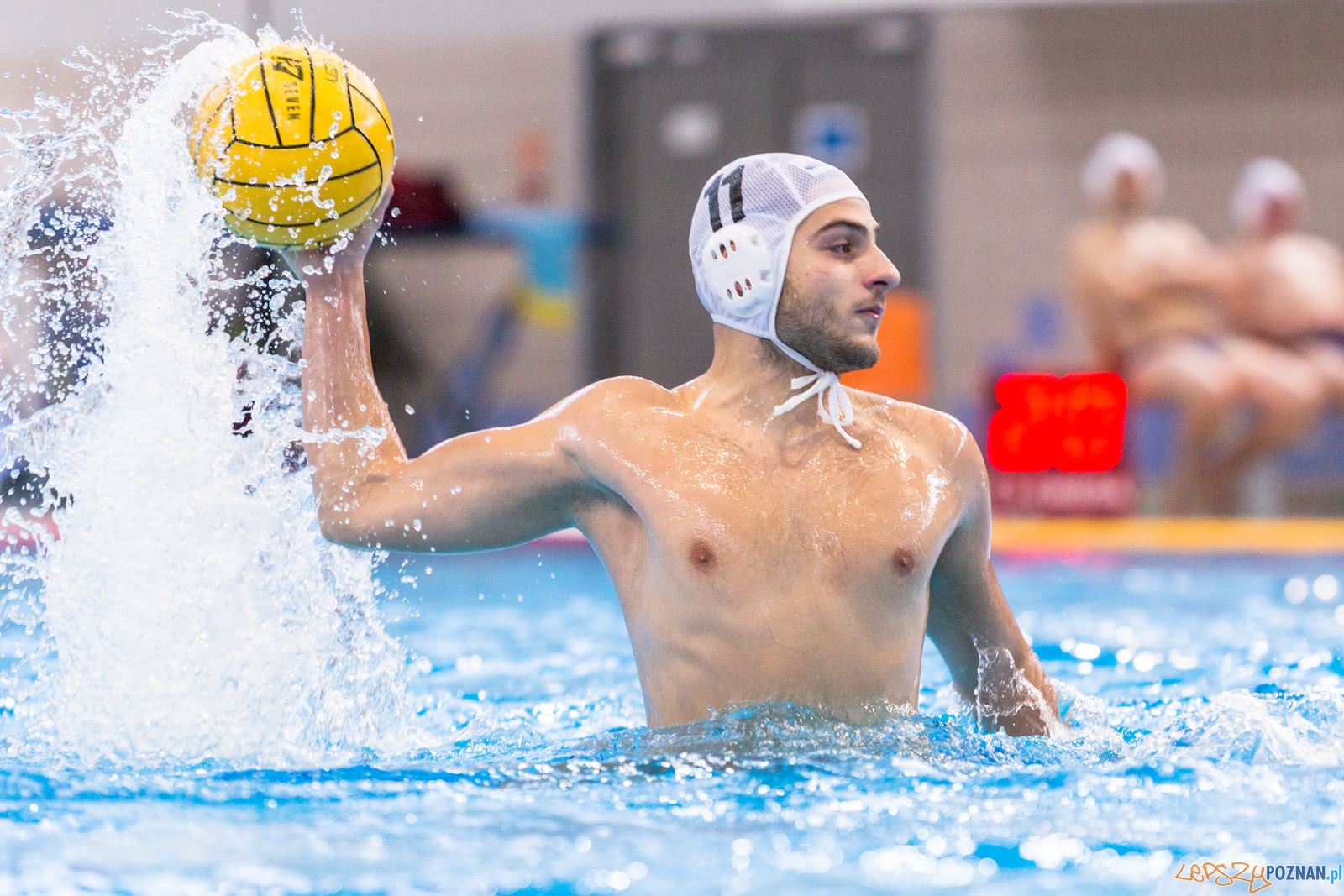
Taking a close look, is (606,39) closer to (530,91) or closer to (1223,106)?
(530,91)

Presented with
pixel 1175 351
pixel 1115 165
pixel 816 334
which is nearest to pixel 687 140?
pixel 1115 165

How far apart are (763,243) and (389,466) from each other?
68 centimetres

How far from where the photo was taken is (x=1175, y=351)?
7.95 metres

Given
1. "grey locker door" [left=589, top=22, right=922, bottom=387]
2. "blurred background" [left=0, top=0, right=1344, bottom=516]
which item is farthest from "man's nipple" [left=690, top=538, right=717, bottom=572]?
"grey locker door" [left=589, top=22, right=922, bottom=387]

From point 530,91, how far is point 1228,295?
16.8 ft

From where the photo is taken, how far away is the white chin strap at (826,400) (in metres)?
2.42

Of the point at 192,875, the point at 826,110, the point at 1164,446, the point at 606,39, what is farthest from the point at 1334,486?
the point at 192,875

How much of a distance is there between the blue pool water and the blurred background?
744cm

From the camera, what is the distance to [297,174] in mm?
2406

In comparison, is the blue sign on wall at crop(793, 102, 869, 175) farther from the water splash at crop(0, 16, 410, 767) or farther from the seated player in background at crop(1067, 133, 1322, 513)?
the water splash at crop(0, 16, 410, 767)

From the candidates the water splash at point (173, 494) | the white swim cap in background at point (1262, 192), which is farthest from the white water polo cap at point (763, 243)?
the white swim cap in background at point (1262, 192)

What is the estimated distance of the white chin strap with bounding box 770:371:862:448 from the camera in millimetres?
2420

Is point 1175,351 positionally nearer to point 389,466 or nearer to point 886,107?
point 886,107

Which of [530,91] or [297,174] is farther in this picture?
[530,91]
